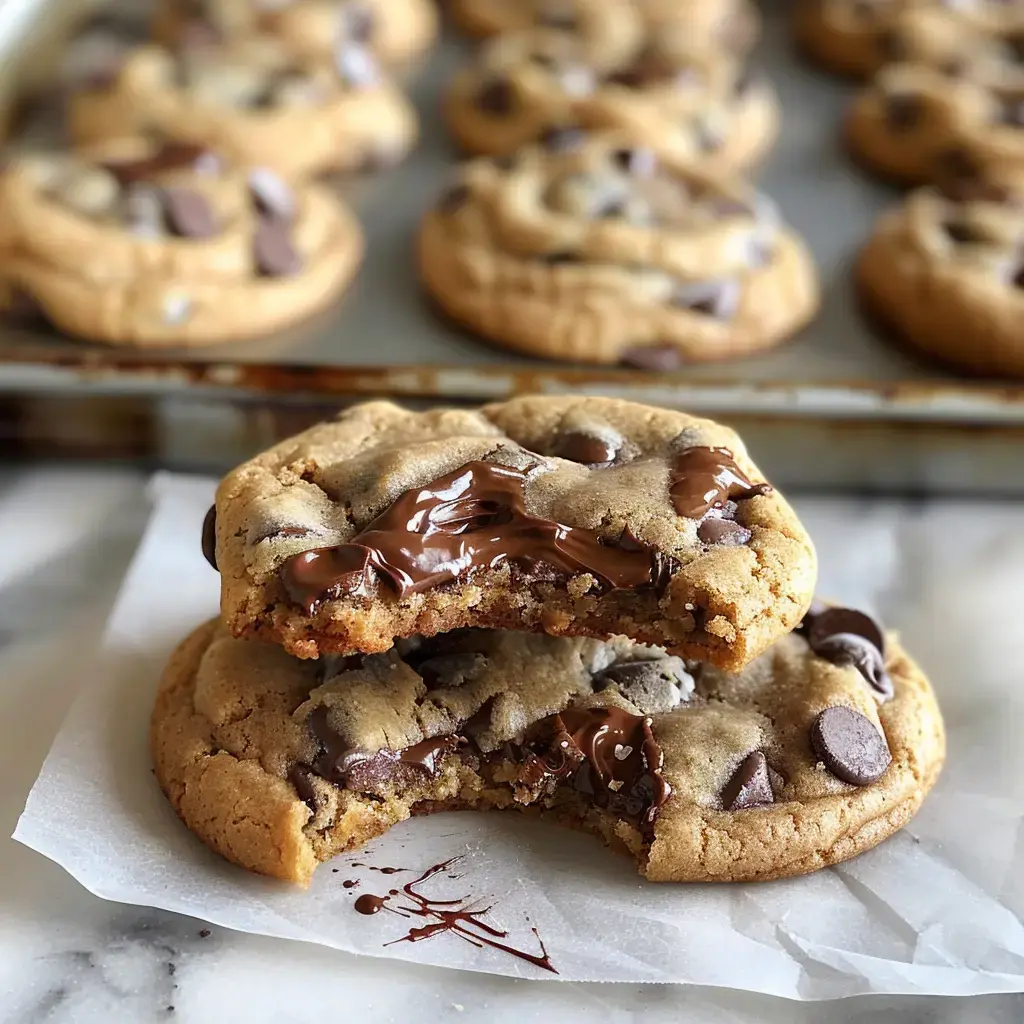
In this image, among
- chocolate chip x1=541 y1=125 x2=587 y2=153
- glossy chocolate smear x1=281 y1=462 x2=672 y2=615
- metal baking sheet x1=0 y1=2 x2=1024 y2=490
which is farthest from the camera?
chocolate chip x1=541 y1=125 x2=587 y2=153

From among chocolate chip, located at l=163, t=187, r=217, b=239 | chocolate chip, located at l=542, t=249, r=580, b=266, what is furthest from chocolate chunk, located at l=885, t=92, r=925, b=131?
chocolate chip, located at l=163, t=187, r=217, b=239

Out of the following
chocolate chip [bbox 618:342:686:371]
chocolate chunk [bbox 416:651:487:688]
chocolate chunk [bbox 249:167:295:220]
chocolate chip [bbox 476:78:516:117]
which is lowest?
chocolate chip [bbox 618:342:686:371]

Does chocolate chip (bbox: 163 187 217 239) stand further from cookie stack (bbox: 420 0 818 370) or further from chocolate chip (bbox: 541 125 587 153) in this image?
chocolate chip (bbox: 541 125 587 153)

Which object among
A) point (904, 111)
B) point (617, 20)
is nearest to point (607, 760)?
point (904, 111)

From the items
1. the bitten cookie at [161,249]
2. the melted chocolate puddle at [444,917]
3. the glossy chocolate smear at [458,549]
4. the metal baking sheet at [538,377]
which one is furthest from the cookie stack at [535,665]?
the bitten cookie at [161,249]

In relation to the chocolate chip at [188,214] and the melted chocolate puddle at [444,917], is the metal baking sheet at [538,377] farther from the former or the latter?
the melted chocolate puddle at [444,917]

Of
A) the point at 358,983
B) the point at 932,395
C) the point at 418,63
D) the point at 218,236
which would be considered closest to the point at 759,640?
the point at 358,983

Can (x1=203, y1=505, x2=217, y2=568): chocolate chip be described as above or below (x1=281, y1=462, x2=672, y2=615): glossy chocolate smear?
below

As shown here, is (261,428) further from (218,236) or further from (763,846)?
(763,846)
